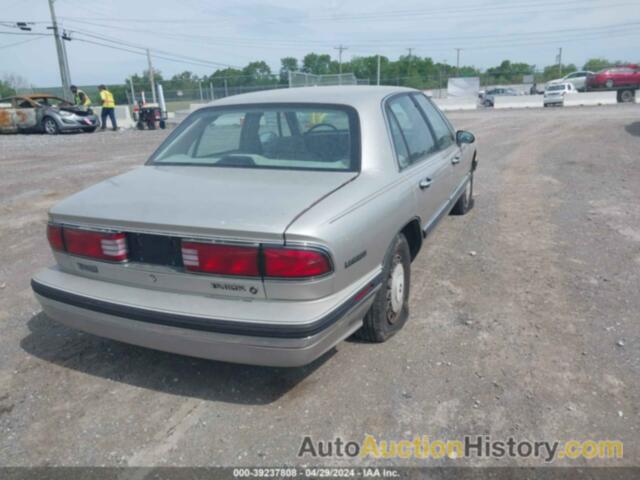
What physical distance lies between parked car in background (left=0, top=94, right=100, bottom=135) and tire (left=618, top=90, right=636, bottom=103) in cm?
2789

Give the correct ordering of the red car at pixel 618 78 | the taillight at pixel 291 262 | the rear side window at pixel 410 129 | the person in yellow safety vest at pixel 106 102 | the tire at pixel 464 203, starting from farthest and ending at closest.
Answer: the red car at pixel 618 78
the person in yellow safety vest at pixel 106 102
the tire at pixel 464 203
the rear side window at pixel 410 129
the taillight at pixel 291 262

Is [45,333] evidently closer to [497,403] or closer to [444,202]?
[497,403]

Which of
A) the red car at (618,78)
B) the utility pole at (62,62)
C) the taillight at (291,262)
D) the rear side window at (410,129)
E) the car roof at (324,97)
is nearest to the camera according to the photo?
the taillight at (291,262)

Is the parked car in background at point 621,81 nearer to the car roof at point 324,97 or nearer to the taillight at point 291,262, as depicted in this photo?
the car roof at point 324,97

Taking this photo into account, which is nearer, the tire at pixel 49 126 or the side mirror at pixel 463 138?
the side mirror at pixel 463 138

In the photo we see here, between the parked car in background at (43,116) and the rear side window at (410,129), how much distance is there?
16953 mm

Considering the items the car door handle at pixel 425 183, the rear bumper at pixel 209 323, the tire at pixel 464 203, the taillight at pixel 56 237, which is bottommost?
the tire at pixel 464 203

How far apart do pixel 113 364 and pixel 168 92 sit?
35.2m

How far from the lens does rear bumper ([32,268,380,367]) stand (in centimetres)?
232

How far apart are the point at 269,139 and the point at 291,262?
1420 mm

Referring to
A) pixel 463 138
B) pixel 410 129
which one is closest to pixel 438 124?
pixel 463 138

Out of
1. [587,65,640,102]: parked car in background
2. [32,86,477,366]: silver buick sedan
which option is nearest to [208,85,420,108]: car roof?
[32,86,477,366]: silver buick sedan

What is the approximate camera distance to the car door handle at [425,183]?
11.7ft

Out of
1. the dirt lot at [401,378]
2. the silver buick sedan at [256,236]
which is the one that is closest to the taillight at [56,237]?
the silver buick sedan at [256,236]
